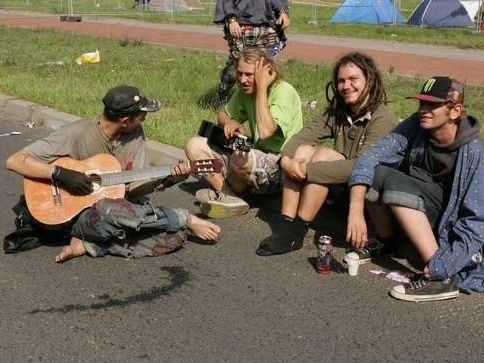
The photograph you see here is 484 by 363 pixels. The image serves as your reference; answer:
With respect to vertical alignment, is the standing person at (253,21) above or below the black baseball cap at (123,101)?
above

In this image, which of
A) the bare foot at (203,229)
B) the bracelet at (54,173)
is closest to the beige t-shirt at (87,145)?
the bracelet at (54,173)

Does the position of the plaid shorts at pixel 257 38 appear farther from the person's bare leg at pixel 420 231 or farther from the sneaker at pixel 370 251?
the person's bare leg at pixel 420 231

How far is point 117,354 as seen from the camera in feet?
10.9

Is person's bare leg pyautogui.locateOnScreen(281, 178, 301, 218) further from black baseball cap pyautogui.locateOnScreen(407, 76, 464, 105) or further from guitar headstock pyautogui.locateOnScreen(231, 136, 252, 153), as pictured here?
black baseball cap pyautogui.locateOnScreen(407, 76, 464, 105)

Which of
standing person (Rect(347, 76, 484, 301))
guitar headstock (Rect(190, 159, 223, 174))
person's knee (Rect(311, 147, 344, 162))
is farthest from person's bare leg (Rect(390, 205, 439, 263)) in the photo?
guitar headstock (Rect(190, 159, 223, 174))

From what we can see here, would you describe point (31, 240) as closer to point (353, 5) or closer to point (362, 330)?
point (362, 330)

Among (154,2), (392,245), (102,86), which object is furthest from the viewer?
(154,2)

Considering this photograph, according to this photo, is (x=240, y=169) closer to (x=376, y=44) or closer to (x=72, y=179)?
(x=72, y=179)

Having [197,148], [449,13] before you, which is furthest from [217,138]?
[449,13]

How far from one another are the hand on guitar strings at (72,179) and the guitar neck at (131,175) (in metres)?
0.12

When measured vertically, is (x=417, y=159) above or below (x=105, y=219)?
above

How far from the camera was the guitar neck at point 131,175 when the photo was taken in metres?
4.47

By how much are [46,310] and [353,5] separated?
21.1 meters

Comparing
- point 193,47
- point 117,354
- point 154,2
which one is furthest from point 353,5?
point 117,354
